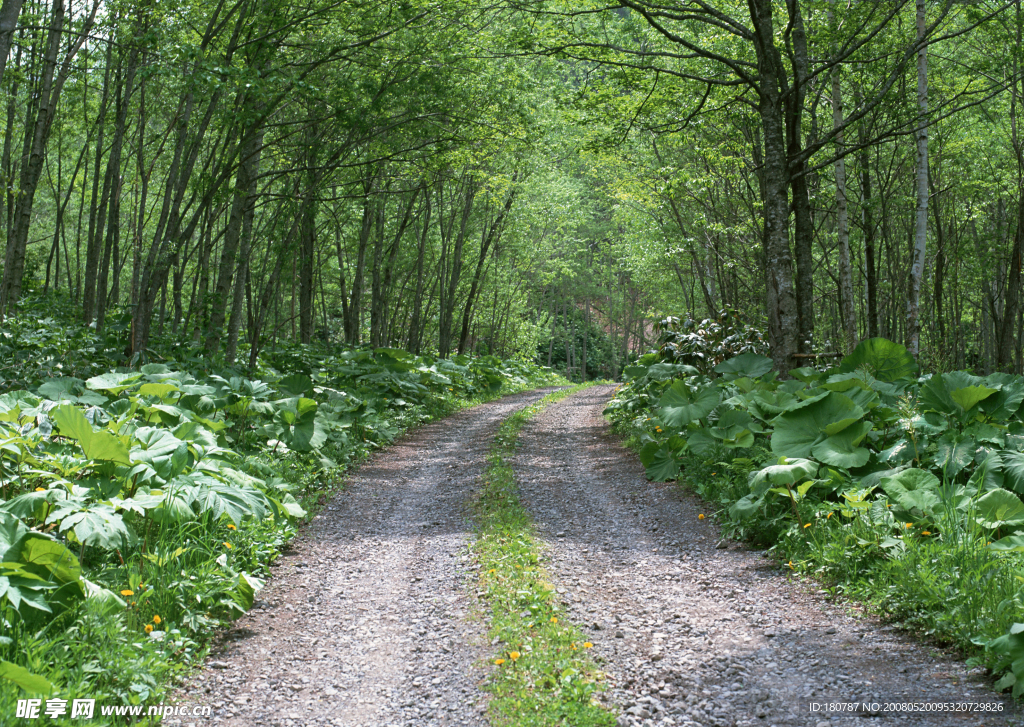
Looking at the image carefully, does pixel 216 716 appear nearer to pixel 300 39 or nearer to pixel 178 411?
pixel 178 411

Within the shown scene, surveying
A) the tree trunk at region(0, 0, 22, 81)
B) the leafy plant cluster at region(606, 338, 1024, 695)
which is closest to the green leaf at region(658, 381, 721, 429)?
the leafy plant cluster at region(606, 338, 1024, 695)

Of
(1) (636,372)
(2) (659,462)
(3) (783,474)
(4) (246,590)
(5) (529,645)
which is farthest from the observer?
(1) (636,372)

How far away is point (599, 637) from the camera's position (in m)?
3.74

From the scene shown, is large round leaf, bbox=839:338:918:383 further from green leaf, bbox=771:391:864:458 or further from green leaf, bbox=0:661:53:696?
green leaf, bbox=0:661:53:696

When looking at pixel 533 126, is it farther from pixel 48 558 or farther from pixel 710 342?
pixel 48 558

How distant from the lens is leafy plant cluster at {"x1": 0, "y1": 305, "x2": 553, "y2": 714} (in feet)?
9.82

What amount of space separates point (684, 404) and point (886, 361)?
1.98m

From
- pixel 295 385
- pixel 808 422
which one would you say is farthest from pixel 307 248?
pixel 808 422

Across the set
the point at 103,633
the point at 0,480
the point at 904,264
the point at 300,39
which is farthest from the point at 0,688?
the point at 904,264

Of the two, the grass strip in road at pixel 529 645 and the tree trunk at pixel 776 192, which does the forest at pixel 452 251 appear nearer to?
the tree trunk at pixel 776 192

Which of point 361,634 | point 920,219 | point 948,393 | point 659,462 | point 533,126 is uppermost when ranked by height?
point 533,126

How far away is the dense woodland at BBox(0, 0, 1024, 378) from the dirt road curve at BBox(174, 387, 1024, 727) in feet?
14.5

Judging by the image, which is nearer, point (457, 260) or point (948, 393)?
point (948, 393)

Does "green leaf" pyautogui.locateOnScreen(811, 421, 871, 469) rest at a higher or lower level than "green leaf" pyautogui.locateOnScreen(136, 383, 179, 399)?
lower
